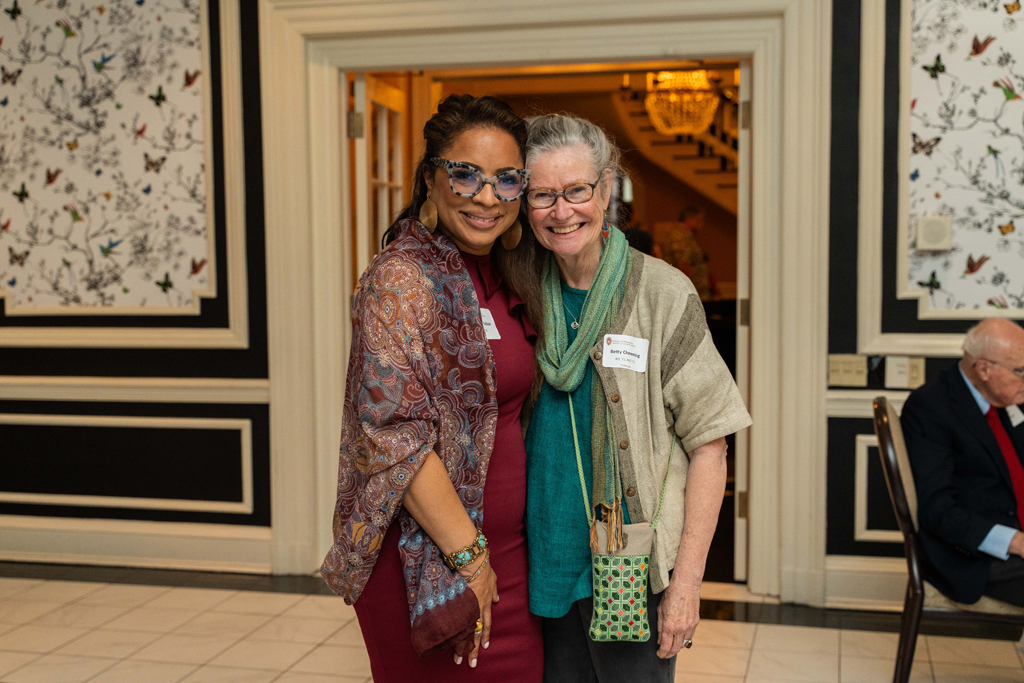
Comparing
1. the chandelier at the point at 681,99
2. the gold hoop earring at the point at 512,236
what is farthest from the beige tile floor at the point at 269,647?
the chandelier at the point at 681,99

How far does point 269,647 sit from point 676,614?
2060 mm

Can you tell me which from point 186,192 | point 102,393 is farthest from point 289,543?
point 186,192

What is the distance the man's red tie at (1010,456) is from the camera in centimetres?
263

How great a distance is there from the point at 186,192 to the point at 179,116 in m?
0.33

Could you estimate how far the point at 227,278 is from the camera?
153 inches

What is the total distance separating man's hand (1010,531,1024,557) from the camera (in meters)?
2.50

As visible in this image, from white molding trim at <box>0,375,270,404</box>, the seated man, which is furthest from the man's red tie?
white molding trim at <box>0,375,270,404</box>

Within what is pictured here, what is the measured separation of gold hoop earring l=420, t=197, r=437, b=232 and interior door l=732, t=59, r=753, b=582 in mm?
2253

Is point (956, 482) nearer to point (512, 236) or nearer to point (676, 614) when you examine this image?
point (676, 614)

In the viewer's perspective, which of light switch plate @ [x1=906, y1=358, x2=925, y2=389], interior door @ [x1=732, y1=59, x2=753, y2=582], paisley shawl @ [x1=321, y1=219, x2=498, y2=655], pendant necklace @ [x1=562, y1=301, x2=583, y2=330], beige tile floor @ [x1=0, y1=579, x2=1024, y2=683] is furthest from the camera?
interior door @ [x1=732, y1=59, x2=753, y2=582]

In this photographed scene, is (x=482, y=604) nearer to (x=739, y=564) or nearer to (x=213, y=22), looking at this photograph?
(x=739, y=564)

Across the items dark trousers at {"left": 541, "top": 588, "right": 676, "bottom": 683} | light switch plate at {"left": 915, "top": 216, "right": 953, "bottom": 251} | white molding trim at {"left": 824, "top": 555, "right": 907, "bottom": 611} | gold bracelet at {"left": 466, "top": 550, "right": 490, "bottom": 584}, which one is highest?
light switch plate at {"left": 915, "top": 216, "right": 953, "bottom": 251}

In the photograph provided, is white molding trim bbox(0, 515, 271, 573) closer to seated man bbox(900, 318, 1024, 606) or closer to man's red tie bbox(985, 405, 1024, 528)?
seated man bbox(900, 318, 1024, 606)

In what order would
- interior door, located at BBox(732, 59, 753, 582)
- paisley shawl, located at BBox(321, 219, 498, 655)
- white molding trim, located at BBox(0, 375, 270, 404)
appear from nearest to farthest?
1. paisley shawl, located at BBox(321, 219, 498, 655)
2. interior door, located at BBox(732, 59, 753, 582)
3. white molding trim, located at BBox(0, 375, 270, 404)
